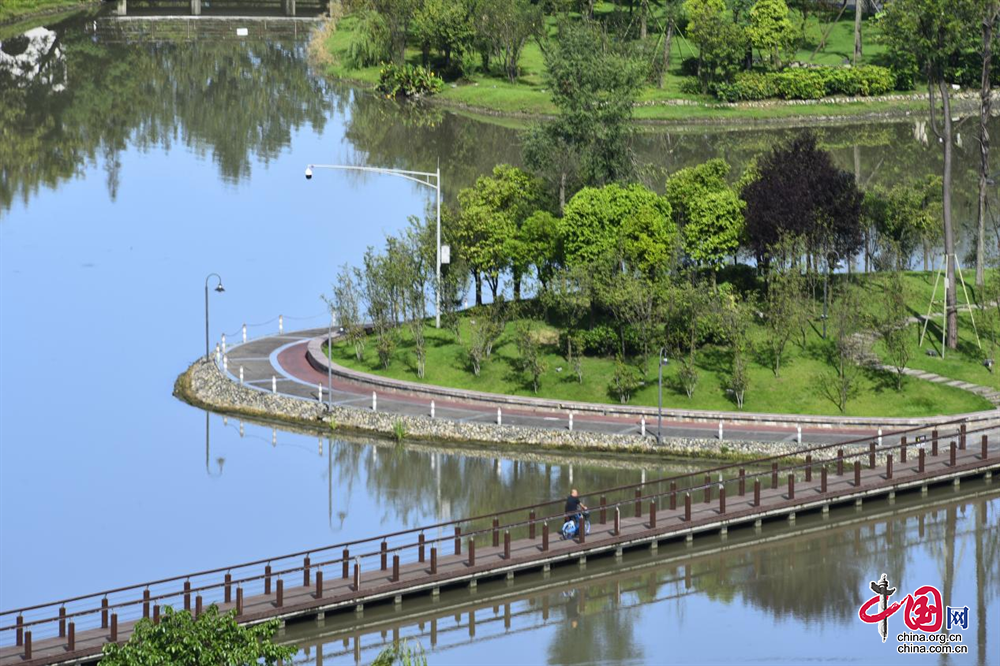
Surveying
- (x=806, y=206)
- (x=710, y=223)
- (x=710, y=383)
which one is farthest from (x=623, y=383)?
(x=806, y=206)

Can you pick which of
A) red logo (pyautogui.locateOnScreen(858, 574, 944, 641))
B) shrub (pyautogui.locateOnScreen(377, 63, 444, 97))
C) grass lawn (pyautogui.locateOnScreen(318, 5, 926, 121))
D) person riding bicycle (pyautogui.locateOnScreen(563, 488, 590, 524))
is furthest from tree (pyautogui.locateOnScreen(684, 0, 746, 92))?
red logo (pyautogui.locateOnScreen(858, 574, 944, 641))

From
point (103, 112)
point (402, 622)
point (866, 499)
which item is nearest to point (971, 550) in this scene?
point (866, 499)

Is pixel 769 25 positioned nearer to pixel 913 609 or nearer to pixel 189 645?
pixel 913 609

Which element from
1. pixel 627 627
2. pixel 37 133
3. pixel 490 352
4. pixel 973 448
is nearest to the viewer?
pixel 627 627

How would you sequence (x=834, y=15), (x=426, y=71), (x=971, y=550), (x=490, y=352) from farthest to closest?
(x=834, y=15)
(x=426, y=71)
(x=490, y=352)
(x=971, y=550)

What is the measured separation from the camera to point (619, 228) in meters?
88.0

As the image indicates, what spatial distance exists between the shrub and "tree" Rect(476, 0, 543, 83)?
547 cm

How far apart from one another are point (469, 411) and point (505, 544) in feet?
55.5

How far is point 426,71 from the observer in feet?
538

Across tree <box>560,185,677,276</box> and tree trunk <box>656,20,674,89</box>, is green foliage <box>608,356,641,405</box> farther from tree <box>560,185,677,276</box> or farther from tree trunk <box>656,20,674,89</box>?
tree trunk <box>656,20,674,89</box>

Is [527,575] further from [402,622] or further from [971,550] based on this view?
[971,550]

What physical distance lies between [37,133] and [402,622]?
96.3 meters

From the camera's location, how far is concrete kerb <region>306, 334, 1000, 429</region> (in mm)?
79688

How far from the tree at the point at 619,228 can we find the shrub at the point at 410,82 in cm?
7484
